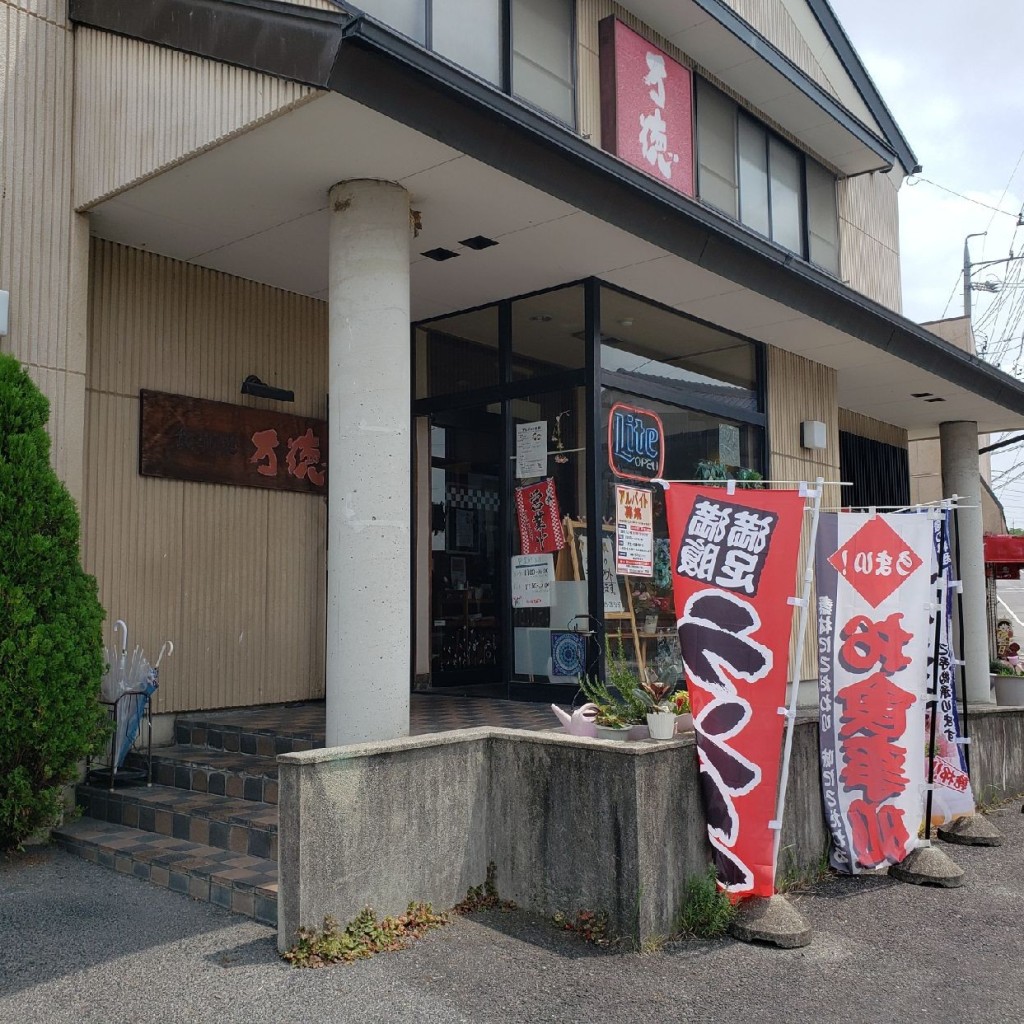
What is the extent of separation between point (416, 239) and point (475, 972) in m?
4.80

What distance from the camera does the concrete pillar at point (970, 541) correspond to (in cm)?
1267

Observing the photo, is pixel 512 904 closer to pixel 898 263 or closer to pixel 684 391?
pixel 684 391

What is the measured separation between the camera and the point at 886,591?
20.5 ft

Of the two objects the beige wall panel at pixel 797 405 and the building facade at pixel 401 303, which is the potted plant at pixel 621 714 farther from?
the beige wall panel at pixel 797 405

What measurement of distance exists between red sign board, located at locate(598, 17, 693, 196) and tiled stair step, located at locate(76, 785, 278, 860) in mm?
5861

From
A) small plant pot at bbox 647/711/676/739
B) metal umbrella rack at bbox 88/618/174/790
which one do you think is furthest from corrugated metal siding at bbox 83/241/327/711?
small plant pot at bbox 647/711/676/739

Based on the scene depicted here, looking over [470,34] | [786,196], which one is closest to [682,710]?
[470,34]

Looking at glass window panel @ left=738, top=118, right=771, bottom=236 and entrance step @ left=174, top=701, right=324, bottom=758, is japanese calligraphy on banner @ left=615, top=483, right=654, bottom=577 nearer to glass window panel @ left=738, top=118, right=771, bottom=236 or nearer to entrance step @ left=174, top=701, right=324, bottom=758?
entrance step @ left=174, top=701, right=324, bottom=758

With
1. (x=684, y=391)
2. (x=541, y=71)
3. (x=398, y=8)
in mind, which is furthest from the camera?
(x=684, y=391)

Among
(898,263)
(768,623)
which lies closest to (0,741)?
(768,623)

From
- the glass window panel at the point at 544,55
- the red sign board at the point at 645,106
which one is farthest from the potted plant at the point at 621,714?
the glass window panel at the point at 544,55

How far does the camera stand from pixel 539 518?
835cm

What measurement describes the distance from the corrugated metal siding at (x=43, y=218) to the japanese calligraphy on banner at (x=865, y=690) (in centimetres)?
484

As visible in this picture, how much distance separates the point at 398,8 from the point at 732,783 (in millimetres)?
5270
